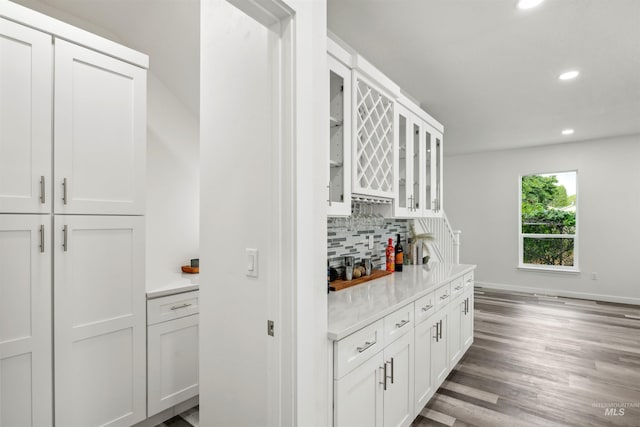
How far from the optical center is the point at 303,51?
1335mm

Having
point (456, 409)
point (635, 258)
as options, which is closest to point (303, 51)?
point (456, 409)

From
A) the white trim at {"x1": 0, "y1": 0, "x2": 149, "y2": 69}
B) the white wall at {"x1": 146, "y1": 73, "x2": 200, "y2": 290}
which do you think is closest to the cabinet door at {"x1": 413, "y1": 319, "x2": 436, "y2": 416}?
the white wall at {"x1": 146, "y1": 73, "x2": 200, "y2": 290}

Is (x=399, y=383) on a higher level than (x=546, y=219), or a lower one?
lower

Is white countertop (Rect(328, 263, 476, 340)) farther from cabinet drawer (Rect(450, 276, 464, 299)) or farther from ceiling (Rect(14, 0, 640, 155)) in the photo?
ceiling (Rect(14, 0, 640, 155))

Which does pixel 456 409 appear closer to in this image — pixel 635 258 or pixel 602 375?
pixel 602 375

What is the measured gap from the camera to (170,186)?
281 cm

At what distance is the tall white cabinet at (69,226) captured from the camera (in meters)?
1.58

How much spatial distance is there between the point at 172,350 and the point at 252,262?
1266 mm

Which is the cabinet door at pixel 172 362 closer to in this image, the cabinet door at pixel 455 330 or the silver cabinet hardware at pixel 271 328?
the silver cabinet hardware at pixel 271 328

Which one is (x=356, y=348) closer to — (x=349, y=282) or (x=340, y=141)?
(x=349, y=282)

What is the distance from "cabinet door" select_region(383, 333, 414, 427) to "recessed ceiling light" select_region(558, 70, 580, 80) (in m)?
2.72

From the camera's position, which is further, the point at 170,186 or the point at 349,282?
the point at 170,186

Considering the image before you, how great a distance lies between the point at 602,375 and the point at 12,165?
14.5ft

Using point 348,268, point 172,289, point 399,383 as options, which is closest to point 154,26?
point 172,289
